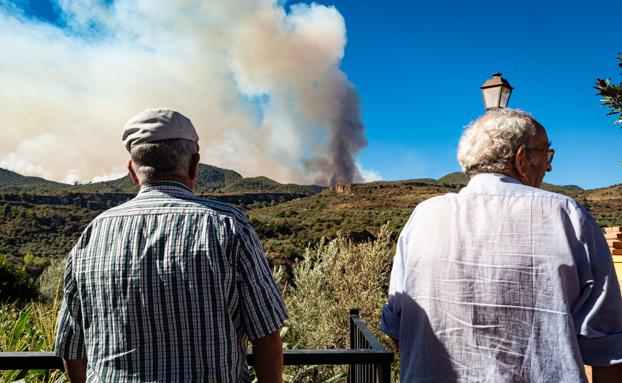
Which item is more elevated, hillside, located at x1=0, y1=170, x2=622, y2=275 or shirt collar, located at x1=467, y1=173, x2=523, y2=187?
hillside, located at x1=0, y1=170, x2=622, y2=275

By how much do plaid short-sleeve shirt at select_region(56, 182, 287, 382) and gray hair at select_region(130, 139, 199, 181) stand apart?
0.08 m

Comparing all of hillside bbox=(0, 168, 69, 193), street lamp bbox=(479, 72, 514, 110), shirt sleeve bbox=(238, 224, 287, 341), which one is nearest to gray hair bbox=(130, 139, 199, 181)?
shirt sleeve bbox=(238, 224, 287, 341)

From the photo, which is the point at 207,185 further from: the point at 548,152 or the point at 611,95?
the point at 548,152

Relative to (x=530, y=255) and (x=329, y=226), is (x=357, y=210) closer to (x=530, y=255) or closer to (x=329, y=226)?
(x=329, y=226)

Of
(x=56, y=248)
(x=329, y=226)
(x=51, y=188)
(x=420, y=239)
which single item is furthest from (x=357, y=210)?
(x=420, y=239)

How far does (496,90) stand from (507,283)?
4.00 m

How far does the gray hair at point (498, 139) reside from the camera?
151cm

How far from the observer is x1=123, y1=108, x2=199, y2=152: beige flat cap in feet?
4.41

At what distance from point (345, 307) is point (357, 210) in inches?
1274

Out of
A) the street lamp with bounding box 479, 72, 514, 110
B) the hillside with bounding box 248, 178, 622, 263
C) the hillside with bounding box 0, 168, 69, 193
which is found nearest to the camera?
the street lamp with bounding box 479, 72, 514, 110

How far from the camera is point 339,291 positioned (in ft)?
22.6

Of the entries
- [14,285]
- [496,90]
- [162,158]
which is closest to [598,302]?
[162,158]

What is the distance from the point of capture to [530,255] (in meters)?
1.34

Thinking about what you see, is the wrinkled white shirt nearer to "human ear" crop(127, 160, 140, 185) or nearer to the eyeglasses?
the eyeglasses
